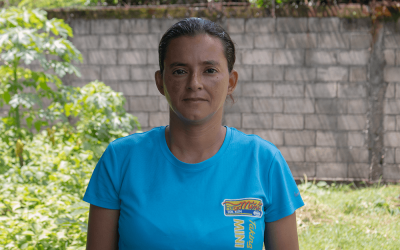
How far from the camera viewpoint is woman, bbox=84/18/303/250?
3.46 feet

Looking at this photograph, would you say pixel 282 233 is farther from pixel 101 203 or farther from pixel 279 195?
pixel 101 203

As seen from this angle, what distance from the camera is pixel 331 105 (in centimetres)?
469

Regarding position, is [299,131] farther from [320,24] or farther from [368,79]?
[320,24]

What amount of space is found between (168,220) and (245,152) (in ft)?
1.08

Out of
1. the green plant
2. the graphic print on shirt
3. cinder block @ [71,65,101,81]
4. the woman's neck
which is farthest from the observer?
cinder block @ [71,65,101,81]

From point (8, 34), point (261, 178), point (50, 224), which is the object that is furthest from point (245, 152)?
point (8, 34)

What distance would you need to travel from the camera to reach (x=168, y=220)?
1052 millimetres

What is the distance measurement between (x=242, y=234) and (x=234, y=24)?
404 cm

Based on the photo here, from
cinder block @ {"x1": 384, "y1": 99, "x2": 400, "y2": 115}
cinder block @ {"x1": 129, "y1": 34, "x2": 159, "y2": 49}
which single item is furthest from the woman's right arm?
cinder block @ {"x1": 384, "y1": 99, "x2": 400, "y2": 115}

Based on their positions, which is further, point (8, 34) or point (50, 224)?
point (8, 34)

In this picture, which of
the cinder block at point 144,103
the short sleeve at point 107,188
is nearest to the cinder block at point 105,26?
the cinder block at point 144,103

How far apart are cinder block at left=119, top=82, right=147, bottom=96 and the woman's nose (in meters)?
3.84

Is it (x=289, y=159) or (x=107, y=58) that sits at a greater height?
(x=107, y=58)

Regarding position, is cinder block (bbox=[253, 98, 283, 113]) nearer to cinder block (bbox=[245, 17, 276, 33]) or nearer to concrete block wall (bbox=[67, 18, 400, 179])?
concrete block wall (bbox=[67, 18, 400, 179])
